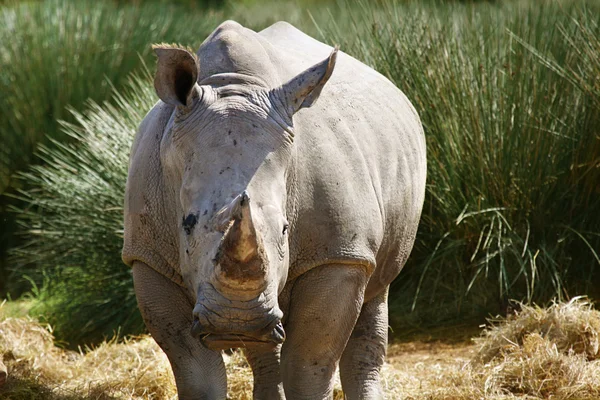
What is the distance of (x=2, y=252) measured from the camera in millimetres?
8844

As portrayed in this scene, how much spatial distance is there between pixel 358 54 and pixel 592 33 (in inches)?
56.6

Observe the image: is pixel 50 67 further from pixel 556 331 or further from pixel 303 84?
pixel 303 84

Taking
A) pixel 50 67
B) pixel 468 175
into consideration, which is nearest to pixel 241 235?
pixel 468 175

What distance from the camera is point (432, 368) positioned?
569 cm

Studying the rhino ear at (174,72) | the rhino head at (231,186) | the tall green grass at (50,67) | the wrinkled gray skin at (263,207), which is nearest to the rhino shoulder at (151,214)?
the wrinkled gray skin at (263,207)

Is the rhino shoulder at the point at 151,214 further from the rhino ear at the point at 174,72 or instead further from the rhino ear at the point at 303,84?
the rhino ear at the point at 303,84

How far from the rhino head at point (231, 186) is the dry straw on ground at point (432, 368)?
1807mm

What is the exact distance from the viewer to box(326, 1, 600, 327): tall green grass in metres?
6.37

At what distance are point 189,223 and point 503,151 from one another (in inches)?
142

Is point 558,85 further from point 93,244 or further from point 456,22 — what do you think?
point 93,244

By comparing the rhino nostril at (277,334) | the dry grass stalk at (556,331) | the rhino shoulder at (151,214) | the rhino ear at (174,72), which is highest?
the rhino ear at (174,72)

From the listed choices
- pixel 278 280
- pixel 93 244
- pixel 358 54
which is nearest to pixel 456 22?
pixel 358 54

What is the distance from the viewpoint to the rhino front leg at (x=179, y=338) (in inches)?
144

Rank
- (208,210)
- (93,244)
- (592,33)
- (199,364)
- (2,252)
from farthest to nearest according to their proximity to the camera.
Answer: (2,252) < (93,244) < (592,33) < (199,364) < (208,210)
